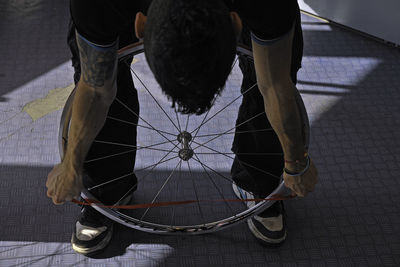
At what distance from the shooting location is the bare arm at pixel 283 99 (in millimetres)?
887

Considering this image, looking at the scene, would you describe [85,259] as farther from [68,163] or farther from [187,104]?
[187,104]

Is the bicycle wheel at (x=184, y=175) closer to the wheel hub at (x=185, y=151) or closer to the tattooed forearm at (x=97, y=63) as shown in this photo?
the wheel hub at (x=185, y=151)

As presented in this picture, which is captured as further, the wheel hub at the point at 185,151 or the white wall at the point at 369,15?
the white wall at the point at 369,15

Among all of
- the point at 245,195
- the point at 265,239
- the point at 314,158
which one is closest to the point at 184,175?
the point at 245,195

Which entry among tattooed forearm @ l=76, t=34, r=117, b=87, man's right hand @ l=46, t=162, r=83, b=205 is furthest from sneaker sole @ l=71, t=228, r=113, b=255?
tattooed forearm @ l=76, t=34, r=117, b=87

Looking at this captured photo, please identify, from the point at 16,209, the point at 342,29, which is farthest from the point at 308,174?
the point at 342,29

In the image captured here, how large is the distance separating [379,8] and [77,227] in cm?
154

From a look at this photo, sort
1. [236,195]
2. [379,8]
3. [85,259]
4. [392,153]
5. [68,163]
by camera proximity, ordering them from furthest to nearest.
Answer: [379,8]
[392,153]
[236,195]
[85,259]
[68,163]

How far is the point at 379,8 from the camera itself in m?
1.96

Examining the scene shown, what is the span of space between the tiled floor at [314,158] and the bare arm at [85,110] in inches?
15.0

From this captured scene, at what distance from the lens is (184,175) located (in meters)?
1.50

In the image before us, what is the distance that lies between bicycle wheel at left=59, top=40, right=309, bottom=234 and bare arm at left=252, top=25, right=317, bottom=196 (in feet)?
0.48

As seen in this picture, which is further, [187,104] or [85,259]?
[85,259]

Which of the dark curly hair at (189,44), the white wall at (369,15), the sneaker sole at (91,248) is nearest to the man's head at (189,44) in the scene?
the dark curly hair at (189,44)
